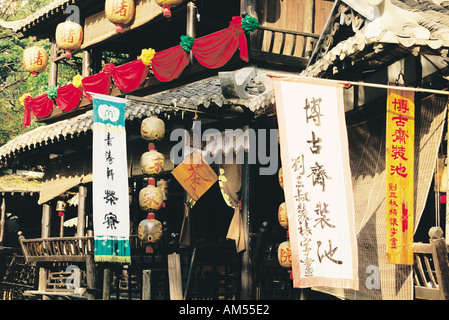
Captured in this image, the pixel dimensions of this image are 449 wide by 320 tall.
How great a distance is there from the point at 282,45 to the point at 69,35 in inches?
289

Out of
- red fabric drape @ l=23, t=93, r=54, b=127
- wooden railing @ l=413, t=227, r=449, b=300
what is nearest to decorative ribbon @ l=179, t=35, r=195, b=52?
red fabric drape @ l=23, t=93, r=54, b=127

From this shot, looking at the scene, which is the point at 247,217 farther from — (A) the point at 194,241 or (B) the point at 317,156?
(B) the point at 317,156

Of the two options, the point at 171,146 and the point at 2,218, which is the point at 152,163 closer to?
the point at 171,146

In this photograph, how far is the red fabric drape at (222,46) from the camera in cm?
1388

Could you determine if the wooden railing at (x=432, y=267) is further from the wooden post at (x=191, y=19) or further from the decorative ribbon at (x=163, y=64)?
the wooden post at (x=191, y=19)

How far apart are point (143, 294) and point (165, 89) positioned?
533 centimetres

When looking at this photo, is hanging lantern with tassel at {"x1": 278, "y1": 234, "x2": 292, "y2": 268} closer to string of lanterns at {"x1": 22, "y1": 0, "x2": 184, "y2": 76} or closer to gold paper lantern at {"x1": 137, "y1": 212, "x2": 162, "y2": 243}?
gold paper lantern at {"x1": 137, "y1": 212, "x2": 162, "y2": 243}

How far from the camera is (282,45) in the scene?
14.8 meters

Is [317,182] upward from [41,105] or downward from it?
downward

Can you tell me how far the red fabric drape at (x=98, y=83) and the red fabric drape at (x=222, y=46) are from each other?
3662mm

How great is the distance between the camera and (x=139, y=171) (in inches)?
632

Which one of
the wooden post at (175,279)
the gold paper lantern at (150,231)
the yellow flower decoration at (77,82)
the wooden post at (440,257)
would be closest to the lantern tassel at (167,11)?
the yellow flower decoration at (77,82)

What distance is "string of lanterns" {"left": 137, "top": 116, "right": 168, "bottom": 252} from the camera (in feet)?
44.1

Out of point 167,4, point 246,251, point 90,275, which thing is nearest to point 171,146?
point 246,251
